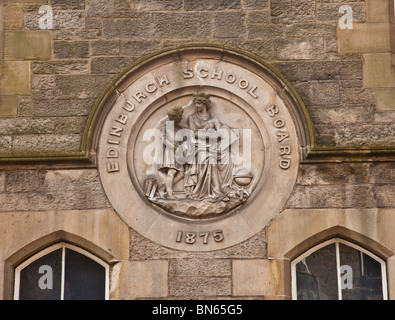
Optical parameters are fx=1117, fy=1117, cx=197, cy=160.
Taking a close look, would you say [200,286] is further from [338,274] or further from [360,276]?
[360,276]

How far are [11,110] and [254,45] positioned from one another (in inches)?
135

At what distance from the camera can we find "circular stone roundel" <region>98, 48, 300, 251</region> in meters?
14.7

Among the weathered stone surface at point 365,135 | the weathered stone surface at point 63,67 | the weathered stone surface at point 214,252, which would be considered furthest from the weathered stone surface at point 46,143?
the weathered stone surface at point 365,135

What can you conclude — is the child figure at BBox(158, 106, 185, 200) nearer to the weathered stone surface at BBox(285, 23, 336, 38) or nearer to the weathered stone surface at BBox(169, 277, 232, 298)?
the weathered stone surface at BBox(169, 277, 232, 298)

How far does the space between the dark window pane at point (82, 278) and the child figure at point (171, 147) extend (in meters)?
1.37

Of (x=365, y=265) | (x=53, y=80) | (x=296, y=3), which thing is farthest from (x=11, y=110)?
(x=365, y=265)

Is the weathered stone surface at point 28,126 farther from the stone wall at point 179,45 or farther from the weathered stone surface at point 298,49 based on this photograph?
the weathered stone surface at point 298,49

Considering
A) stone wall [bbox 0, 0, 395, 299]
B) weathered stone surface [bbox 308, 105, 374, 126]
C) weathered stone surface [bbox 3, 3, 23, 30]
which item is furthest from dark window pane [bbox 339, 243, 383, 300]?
weathered stone surface [bbox 3, 3, 23, 30]

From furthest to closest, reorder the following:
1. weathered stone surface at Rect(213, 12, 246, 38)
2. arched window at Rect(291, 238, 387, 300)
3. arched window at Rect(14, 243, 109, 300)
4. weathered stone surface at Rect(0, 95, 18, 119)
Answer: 1. weathered stone surface at Rect(213, 12, 246, 38)
2. weathered stone surface at Rect(0, 95, 18, 119)
3. arched window at Rect(14, 243, 109, 300)
4. arched window at Rect(291, 238, 387, 300)

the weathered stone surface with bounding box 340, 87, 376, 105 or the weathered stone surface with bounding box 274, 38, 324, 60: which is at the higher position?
the weathered stone surface with bounding box 274, 38, 324, 60

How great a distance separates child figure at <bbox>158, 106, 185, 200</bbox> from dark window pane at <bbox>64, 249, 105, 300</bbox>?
137 centimetres

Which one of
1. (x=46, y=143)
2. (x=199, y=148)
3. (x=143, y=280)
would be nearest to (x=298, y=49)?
(x=199, y=148)

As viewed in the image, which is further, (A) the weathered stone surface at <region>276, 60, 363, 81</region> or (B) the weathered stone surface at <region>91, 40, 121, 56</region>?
(B) the weathered stone surface at <region>91, 40, 121, 56</region>

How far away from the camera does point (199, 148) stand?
1493cm
